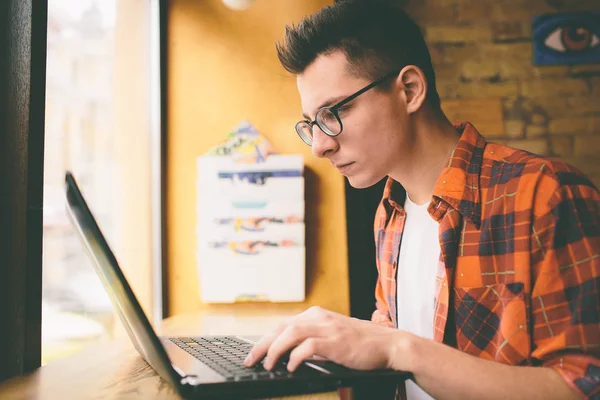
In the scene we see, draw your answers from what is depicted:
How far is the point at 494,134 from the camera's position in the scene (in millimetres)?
2404

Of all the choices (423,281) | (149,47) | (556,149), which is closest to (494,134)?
(556,149)

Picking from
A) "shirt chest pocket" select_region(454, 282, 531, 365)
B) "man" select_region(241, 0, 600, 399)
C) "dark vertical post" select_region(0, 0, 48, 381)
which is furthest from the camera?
"dark vertical post" select_region(0, 0, 48, 381)

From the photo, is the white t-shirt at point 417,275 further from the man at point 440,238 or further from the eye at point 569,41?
the eye at point 569,41

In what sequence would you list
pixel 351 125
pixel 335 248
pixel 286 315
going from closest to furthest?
1. pixel 351 125
2. pixel 286 315
3. pixel 335 248

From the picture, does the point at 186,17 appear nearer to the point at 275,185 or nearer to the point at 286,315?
the point at 275,185

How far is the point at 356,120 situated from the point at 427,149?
206mm

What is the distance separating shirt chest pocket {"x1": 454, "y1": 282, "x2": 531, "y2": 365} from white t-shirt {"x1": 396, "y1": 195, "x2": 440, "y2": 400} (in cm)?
15

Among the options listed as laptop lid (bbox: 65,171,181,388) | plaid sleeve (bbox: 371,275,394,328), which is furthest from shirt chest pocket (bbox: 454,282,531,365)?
laptop lid (bbox: 65,171,181,388)

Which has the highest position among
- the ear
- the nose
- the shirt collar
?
the ear

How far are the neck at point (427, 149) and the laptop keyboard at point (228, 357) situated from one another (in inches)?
22.9

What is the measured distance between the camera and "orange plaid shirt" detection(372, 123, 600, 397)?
786 millimetres

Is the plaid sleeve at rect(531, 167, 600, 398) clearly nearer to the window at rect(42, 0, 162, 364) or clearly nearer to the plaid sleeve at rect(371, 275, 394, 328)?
the plaid sleeve at rect(371, 275, 394, 328)

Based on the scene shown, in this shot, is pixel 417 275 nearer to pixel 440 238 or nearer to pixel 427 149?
pixel 440 238

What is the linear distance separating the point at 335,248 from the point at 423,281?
2.37 feet
